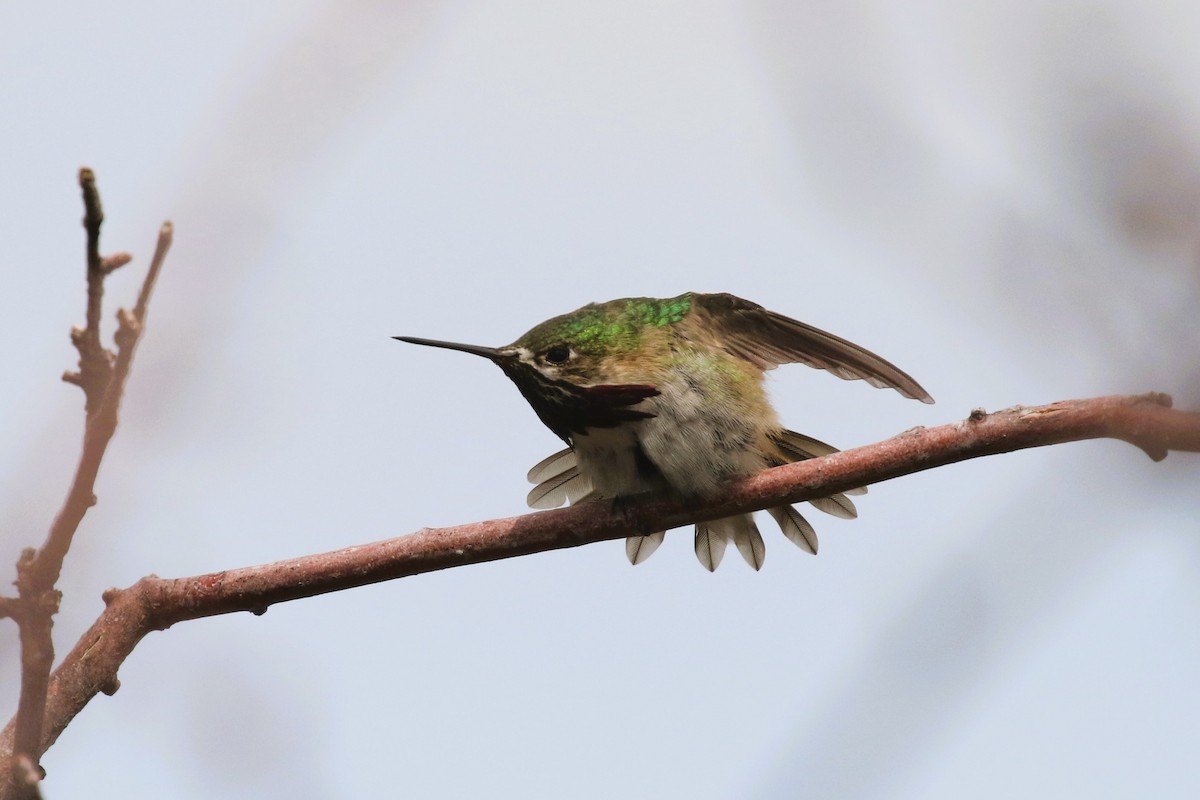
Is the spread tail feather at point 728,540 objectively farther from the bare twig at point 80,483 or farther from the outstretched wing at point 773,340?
the bare twig at point 80,483

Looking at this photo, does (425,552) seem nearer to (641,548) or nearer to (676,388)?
(676,388)

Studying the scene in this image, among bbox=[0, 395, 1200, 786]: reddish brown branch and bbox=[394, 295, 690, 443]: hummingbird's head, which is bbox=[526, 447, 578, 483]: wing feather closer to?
bbox=[394, 295, 690, 443]: hummingbird's head

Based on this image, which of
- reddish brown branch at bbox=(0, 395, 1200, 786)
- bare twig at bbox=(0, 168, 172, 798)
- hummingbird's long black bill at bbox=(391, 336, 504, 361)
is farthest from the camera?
hummingbird's long black bill at bbox=(391, 336, 504, 361)

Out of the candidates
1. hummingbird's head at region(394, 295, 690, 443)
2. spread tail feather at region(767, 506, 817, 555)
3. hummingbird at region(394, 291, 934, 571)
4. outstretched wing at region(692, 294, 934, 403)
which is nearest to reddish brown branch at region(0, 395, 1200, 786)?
hummingbird at region(394, 291, 934, 571)

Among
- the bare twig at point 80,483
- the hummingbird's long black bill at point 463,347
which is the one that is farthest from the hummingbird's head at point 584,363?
the bare twig at point 80,483

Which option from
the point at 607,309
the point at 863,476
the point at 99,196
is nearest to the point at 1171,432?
the point at 863,476

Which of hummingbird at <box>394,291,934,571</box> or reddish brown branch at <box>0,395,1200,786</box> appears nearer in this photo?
reddish brown branch at <box>0,395,1200,786</box>

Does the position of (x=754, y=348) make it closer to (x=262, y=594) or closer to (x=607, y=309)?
(x=607, y=309)
